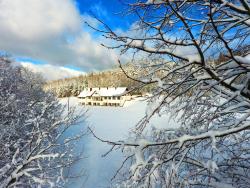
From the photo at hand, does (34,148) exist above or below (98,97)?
below

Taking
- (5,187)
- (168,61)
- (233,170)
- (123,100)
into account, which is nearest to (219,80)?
(168,61)

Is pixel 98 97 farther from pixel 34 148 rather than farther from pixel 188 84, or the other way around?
pixel 188 84

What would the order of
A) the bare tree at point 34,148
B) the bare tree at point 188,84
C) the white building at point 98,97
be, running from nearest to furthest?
1. the bare tree at point 188,84
2. the bare tree at point 34,148
3. the white building at point 98,97

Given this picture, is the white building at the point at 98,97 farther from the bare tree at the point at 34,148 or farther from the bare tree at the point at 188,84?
the bare tree at the point at 188,84

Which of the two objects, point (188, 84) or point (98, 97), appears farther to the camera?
point (98, 97)

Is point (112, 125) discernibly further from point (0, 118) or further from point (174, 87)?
point (174, 87)

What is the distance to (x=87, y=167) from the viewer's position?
51.1 ft

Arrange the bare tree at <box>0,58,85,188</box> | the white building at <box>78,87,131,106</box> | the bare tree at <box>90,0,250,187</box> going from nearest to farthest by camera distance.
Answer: the bare tree at <box>90,0,250,187</box>
the bare tree at <box>0,58,85,188</box>
the white building at <box>78,87,131,106</box>

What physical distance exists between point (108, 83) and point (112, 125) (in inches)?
2970

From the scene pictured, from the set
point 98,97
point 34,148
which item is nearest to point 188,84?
point 34,148

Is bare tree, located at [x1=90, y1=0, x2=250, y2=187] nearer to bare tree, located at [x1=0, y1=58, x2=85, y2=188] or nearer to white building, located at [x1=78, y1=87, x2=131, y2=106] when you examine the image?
bare tree, located at [x1=0, y1=58, x2=85, y2=188]

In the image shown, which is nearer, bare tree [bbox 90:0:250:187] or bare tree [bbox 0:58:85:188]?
bare tree [bbox 90:0:250:187]

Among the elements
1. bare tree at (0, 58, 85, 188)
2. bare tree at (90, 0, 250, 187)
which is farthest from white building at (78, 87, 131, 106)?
bare tree at (90, 0, 250, 187)

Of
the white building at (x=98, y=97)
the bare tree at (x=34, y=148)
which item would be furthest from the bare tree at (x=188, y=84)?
the white building at (x=98, y=97)
